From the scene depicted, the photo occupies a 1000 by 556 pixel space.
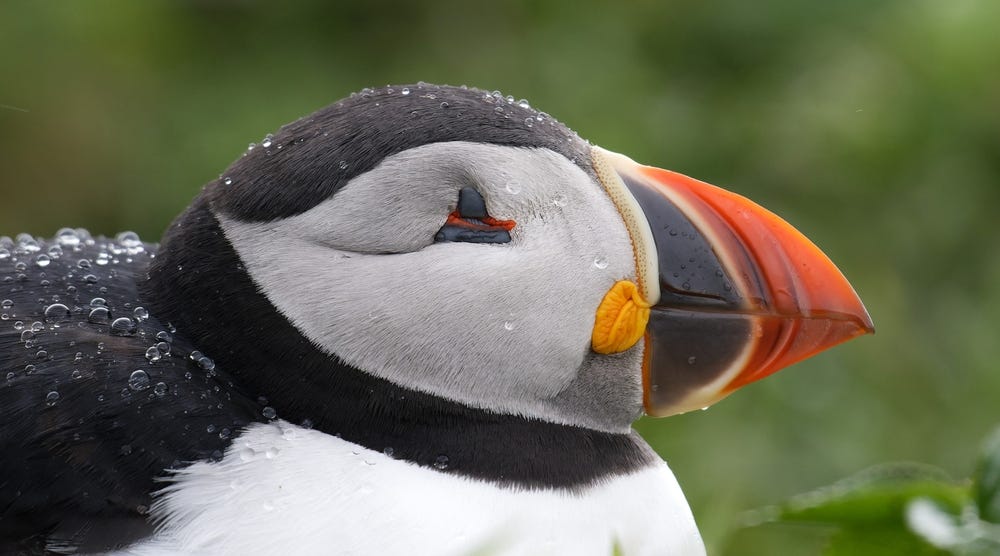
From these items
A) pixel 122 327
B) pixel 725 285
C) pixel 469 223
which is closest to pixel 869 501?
pixel 725 285

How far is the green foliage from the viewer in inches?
56.0

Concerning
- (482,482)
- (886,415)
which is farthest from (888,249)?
(482,482)

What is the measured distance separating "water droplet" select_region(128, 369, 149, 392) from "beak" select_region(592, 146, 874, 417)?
668mm

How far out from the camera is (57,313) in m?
1.72

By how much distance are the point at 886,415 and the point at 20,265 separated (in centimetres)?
261

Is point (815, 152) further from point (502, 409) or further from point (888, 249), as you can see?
point (502, 409)

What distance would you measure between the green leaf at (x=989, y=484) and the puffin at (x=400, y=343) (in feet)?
1.32

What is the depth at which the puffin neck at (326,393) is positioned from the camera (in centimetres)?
172

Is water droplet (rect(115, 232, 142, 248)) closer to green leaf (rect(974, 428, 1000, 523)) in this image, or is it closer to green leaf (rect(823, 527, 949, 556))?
green leaf (rect(823, 527, 949, 556))

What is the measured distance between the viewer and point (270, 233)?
1.72m

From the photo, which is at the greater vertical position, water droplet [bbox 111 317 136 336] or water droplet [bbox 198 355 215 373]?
water droplet [bbox 111 317 136 336]

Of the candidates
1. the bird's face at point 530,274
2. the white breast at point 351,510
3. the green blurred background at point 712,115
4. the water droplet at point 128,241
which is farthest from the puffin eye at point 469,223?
the green blurred background at point 712,115

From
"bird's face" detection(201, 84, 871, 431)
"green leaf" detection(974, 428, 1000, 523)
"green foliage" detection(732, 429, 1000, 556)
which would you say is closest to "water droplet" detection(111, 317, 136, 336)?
"bird's face" detection(201, 84, 871, 431)

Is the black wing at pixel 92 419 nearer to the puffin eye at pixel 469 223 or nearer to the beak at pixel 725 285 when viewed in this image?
the puffin eye at pixel 469 223
